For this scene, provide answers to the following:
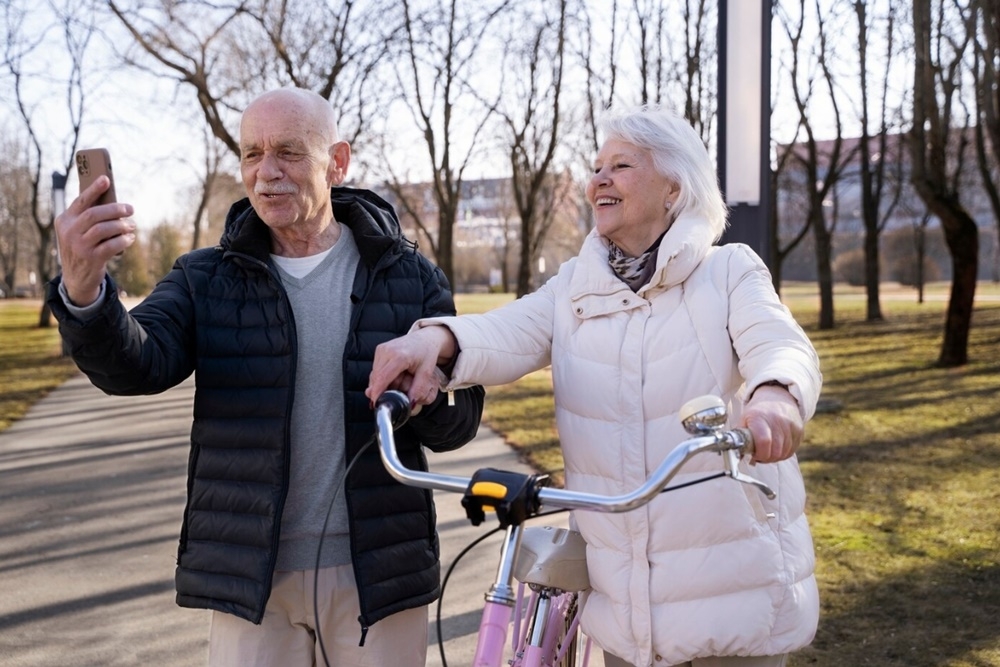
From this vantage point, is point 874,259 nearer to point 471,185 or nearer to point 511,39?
point 471,185

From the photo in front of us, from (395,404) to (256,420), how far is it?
2.19ft

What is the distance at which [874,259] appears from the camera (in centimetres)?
2727

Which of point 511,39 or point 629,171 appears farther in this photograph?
point 511,39

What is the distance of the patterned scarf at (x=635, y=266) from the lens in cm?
245

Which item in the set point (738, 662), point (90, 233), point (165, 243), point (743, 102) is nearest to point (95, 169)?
point (90, 233)

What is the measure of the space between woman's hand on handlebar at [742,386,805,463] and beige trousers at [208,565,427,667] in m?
1.24

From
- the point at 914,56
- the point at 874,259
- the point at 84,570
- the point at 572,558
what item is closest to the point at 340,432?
the point at 572,558

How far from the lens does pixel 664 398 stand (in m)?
2.33

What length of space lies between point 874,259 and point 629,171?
87.4ft

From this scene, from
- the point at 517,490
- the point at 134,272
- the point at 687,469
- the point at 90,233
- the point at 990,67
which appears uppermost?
the point at 990,67

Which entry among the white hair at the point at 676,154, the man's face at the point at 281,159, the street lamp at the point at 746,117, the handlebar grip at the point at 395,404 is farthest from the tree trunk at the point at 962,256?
the handlebar grip at the point at 395,404

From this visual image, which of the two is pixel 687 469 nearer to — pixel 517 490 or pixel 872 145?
pixel 517 490

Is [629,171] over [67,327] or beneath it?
over

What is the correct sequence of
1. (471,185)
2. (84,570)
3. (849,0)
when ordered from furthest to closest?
(471,185)
(849,0)
(84,570)
